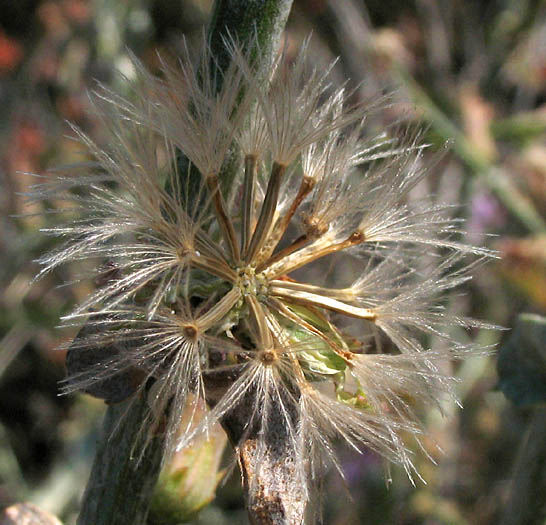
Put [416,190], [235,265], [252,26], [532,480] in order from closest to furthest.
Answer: [252,26]
[235,265]
[532,480]
[416,190]

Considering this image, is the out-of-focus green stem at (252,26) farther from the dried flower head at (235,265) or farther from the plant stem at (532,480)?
the plant stem at (532,480)

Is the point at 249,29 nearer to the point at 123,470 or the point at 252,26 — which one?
the point at 252,26

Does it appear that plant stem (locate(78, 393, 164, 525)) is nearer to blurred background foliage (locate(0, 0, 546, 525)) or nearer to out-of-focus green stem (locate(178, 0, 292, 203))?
blurred background foliage (locate(0, 0, 546, 525))

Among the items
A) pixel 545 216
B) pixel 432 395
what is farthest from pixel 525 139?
pixel 432 395

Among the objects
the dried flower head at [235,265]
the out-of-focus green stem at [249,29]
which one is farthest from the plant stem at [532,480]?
the out-of-focus green stem at [249,29]

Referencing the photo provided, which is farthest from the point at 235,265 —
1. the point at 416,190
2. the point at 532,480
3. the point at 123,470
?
the point at 416,190
